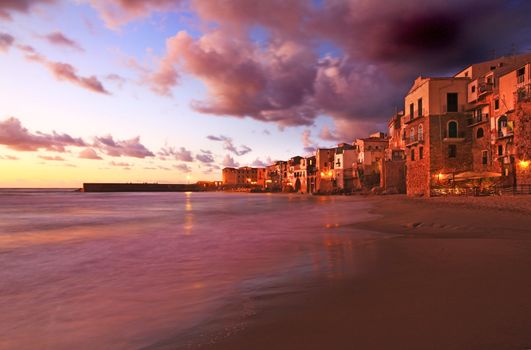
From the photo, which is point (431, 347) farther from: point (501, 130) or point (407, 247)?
point (501, 130)

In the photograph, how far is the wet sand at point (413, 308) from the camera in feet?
13.6

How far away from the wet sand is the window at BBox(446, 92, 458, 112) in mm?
35730

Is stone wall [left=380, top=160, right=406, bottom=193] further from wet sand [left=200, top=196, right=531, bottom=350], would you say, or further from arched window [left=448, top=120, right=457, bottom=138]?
wet sand [left=200, top=196, right=531, bottom=350]

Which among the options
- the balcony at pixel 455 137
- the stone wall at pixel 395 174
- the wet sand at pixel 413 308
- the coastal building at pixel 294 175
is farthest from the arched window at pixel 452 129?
the coastal building at pixel 294 175

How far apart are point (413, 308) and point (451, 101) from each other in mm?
42573

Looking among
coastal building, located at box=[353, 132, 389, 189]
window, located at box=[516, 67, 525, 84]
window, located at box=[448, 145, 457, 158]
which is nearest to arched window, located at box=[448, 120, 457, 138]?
window, located at box=[448, 145, 457, 158]

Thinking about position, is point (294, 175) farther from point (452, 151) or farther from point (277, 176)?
point (452, 151)

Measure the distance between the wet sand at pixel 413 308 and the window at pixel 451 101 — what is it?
3573 centimetres

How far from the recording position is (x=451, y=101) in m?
40.4

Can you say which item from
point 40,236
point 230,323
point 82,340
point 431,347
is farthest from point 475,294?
point 40,236

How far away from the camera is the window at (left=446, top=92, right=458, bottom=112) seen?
40.2 meters

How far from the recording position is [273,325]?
4.85 meters

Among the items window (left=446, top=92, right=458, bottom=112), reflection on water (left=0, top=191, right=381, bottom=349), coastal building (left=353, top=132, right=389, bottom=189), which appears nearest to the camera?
reflection on water (left=0, top=191, right=381, bottom=349)

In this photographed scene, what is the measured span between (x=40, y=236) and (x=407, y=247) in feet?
62.1
